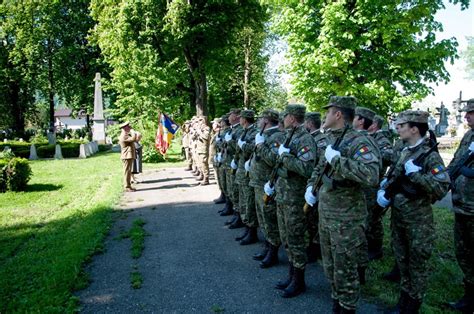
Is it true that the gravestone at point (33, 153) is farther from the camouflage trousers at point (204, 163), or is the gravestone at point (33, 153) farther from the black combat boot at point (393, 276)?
the black combat boot at point (393, 276)

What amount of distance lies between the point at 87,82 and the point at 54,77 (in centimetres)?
372

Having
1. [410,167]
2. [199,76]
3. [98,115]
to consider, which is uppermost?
[199,76]

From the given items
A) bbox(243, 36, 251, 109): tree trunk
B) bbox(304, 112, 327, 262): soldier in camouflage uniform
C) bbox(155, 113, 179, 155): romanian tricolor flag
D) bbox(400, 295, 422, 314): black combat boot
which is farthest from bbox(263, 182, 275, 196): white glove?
bbox(243, 36, 251, 109): tree trunk

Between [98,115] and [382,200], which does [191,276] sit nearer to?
[382,200]

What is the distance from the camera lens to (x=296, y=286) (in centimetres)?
489

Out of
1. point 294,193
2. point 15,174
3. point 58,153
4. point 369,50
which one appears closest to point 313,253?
point 294,193

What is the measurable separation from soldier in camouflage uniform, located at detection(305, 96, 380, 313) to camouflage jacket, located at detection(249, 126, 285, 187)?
1.47 metres

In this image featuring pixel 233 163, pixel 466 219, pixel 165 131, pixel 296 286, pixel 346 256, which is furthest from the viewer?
pixel 165 131

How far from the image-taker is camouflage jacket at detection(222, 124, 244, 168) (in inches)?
331

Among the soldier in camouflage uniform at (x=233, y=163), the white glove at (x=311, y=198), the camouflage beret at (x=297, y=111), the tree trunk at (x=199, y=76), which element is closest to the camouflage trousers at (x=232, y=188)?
the soldier in camouflage uniform at (x=233, y=163)

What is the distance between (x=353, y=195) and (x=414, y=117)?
1.11 m

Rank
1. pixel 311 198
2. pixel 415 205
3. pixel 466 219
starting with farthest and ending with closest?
pixel 466 219
pixel 311 198
pixel 415 205

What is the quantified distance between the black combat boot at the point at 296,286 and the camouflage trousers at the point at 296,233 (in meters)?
0.10

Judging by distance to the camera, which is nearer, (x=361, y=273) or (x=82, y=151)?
(x=361, y=273)
